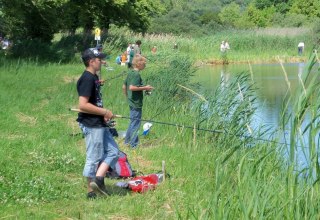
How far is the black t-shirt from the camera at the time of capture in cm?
575

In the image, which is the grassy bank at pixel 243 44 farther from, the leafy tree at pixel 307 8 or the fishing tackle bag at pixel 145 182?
the leafy tree at pixel 307 8

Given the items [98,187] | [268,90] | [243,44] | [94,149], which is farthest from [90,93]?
[243,44]

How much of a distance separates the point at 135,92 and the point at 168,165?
1.58 meters

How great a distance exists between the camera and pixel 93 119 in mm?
5820

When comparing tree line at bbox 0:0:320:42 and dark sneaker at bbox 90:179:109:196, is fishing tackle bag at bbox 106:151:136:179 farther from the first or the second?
tree line at bbox 0:0:320:42

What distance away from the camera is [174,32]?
54438 mm

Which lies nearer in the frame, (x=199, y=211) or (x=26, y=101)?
(x=199, y=211)

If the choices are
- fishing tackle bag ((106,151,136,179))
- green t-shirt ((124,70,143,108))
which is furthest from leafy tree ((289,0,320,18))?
fishing tackle bag ((106,151,136,179))

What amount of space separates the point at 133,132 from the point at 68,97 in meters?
5.19

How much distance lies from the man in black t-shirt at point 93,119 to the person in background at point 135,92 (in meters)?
2.46

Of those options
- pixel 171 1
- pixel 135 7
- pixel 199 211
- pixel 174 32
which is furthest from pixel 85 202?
pixel 171 1

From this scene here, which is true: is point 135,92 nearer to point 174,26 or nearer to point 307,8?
point 174,26

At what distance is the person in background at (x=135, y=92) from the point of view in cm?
845

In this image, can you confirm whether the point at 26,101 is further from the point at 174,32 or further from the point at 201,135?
the point at 174,32
